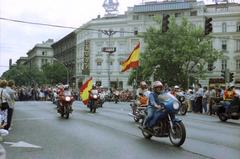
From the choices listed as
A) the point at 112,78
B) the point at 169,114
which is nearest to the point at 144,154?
the point at 169,114

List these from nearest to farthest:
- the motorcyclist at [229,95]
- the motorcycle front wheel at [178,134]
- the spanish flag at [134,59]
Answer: the motorcycle front wheel at [178,134] → the motorcyclist at [229,95] → the spanish flag at [134,59]

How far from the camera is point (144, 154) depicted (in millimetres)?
5988

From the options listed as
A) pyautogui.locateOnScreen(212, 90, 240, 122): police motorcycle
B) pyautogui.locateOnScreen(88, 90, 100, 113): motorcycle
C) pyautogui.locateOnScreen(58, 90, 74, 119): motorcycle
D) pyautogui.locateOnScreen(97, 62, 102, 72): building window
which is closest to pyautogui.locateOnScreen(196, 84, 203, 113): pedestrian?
pyautogui.locateOnScreen(212, 90, 240, 122): police motorcycle

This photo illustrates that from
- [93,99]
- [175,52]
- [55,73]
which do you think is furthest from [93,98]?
[55,73]

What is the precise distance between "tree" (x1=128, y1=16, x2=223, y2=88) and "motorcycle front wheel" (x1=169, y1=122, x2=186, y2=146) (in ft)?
112

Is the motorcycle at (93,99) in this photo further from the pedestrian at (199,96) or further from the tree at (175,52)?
the tree at (175,52)

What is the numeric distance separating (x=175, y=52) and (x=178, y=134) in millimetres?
36860

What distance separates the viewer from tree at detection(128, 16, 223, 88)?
40750 mm

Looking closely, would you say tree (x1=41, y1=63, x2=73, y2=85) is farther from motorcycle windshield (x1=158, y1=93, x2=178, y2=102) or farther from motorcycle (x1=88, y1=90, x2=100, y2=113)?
motorcycle windshield (x1=158, y1=93, x2=178, y2=102)

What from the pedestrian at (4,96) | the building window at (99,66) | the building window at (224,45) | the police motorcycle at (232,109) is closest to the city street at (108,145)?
the pedestrian at (4,96)

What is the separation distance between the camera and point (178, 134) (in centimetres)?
673

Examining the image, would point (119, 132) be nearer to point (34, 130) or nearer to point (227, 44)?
point (34, 130)

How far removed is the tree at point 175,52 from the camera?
40.8 m

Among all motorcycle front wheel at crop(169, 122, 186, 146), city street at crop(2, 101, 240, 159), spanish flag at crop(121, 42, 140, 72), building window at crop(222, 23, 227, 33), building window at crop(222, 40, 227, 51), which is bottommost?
city street at crop(2, 101, 240, 159)
